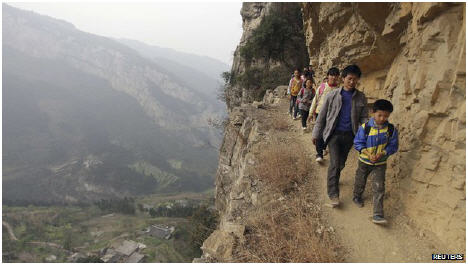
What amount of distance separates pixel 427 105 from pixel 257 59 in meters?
21.0

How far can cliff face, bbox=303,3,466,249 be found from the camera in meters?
3.30

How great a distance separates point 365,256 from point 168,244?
144ft

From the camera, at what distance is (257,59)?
78.4 ft

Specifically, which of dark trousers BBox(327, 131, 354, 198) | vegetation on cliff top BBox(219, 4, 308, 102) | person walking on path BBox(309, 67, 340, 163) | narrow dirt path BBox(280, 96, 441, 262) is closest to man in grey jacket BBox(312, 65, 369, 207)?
dark trousers BBox(327, 131, 354, 198)

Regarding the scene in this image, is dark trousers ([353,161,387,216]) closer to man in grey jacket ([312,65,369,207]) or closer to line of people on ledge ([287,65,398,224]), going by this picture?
line of people on ledge ([287,65,398,224])

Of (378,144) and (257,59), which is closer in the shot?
(378,144)

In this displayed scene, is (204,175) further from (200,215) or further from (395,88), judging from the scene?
(395,88)

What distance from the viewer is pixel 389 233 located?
12.3 ft

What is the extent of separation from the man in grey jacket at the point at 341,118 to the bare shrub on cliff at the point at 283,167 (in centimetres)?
106

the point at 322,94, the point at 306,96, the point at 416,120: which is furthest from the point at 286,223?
the point at 306,96

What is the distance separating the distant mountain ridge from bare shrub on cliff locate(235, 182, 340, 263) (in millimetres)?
58952

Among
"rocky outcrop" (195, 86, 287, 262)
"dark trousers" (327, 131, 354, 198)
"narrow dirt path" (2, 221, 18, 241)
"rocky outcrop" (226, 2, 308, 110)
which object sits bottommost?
"narrow dirt path" (2, 221, 18, 241)

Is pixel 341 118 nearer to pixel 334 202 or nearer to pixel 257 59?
pixel 334 202

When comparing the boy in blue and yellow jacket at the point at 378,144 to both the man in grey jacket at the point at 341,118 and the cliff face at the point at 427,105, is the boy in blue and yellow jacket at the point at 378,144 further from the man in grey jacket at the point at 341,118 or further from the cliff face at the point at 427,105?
the cliff face at the point at 427,105
